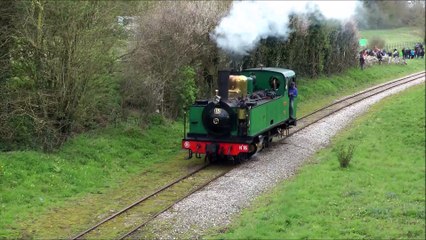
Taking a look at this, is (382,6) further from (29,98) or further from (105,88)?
(105,88)

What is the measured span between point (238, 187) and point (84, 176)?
13.5ft

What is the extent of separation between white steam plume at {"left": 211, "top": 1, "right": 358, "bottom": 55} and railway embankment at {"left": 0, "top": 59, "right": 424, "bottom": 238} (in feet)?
13.2

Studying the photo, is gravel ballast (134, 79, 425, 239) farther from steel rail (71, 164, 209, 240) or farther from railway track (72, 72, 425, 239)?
steel rail (71, 164, 209, 240)

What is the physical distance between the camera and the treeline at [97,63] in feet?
48.4

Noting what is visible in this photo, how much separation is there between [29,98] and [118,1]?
23.6 feet

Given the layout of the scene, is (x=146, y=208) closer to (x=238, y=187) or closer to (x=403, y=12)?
(x=238, y=187)

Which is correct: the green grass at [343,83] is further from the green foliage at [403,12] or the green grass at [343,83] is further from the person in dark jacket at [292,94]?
the green foliage at [403,12]

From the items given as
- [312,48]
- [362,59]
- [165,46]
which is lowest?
[362,59]

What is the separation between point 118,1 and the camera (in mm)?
20391

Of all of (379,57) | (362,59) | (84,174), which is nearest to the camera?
(84,174)

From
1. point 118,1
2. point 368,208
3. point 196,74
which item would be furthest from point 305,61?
point 368,208

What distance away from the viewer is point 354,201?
10461mm

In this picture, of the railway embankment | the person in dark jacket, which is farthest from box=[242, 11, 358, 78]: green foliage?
the railway embankment

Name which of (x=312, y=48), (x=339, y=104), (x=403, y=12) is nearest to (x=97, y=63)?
(x=403, y=12)
